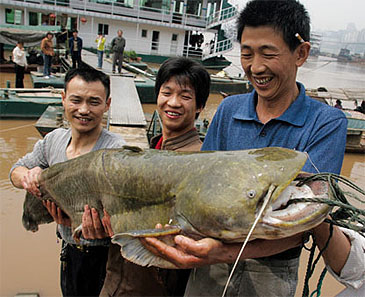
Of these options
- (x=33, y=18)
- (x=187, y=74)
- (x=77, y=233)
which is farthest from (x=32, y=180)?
(x=33, y=18)

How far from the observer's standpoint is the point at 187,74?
7.86 feet

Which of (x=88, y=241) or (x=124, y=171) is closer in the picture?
(x=124, y=171)

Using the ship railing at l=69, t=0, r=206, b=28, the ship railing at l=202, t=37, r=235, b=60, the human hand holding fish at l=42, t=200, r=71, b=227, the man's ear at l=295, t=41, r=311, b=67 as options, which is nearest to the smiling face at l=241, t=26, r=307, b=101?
the man's ear at l=295, t=41, r=311, b=67

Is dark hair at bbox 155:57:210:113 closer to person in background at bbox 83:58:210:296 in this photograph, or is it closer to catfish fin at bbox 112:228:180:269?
person in background at bbox 83:58:210:296

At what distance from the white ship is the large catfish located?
25.3 m

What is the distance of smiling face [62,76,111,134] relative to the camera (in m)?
2.34

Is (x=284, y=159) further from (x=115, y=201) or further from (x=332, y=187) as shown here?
(x=115, y=201)

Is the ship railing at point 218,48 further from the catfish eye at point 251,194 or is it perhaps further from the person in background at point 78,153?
the catfish eye at point 251,194

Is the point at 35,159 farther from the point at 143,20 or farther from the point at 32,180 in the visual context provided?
the point at 143,20

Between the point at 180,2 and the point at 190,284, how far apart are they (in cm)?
2957

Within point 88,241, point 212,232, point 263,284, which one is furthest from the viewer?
point 88,241

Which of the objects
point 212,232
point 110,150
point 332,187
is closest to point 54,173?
point 110,150

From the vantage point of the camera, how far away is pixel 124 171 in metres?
1.87

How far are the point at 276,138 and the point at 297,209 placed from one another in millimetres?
541
